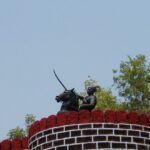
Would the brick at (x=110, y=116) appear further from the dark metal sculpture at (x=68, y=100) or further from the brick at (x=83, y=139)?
the dark metal sculpture at (x=68, y=100)

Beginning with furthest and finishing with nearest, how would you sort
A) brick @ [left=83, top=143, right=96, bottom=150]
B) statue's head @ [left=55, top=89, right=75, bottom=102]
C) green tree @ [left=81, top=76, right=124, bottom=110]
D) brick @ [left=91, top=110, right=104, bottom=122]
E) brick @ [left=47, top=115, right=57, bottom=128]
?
green tree @ [left=81, top=76, right=124, bottom=110] → statue's head @ [left=55, top=89, right=75, bottom=102] → brick @ [left=47, top=115, right=57, bottom=128] → brick @ [left=91, top=110, right=104, bottom=122] → brick @ [left=83, top=143, right=96, bottom=150]

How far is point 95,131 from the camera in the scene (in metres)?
13.0

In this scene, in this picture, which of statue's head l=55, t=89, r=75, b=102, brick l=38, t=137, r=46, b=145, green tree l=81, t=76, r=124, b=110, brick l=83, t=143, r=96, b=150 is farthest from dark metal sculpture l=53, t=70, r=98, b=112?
green tree l=81, t=76, r=124, b=110

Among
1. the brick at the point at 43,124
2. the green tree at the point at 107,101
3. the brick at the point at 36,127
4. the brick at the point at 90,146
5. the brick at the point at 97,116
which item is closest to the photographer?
the brick at the point at 90,146

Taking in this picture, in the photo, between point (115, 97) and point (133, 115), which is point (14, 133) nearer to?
point (115, 97)

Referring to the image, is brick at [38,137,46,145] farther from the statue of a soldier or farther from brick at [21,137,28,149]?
the statue of a soldier

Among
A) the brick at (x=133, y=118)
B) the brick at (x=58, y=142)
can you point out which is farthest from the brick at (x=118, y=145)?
the brick at (x=58, y=142)

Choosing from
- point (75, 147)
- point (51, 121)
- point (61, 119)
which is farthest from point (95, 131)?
point (51, 121)

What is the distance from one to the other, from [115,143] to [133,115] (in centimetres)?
77

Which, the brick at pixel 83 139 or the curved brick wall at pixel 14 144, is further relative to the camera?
the curved brick wall at pixel 14 144

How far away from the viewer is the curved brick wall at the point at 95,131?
1293 centimetres

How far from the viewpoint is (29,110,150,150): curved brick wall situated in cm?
1293

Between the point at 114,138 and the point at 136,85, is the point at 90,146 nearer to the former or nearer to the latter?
the point at 114,138

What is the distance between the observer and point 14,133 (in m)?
26.3
